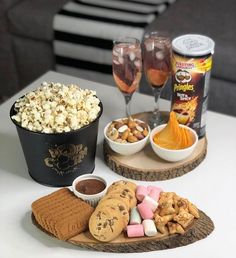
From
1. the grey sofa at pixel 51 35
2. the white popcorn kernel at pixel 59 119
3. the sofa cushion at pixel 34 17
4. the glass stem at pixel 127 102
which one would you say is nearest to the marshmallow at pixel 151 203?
the white popcorn kernel at pixel 59 119

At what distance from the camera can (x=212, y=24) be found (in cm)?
213

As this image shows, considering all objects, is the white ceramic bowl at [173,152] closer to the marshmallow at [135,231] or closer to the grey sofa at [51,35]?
the marshmallow at [135,231]

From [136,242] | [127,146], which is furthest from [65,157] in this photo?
[136,242]

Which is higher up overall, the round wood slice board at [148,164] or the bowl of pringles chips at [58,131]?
the bowl of pringles chips at [58,131]

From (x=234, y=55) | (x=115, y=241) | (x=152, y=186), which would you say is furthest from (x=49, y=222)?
(x=234, y=55)

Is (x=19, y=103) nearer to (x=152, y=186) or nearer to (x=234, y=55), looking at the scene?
(x=152, y=186)

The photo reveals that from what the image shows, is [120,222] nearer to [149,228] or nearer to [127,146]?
[149,228]

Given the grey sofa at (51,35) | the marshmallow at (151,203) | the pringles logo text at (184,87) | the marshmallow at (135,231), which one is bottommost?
the grey sofa at (51,35)

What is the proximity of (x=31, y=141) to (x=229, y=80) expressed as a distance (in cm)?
107

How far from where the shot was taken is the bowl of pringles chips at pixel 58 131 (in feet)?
3.87

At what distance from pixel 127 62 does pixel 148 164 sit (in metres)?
0.25

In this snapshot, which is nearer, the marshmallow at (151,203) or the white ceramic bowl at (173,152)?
the marshmallow at (151,203)

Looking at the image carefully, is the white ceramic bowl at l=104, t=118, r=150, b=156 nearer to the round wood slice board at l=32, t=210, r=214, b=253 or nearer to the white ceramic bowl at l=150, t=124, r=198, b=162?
the white ceramic bowl at l=150, t=124, r=198, b=162

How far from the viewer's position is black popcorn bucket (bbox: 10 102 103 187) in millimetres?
1185
